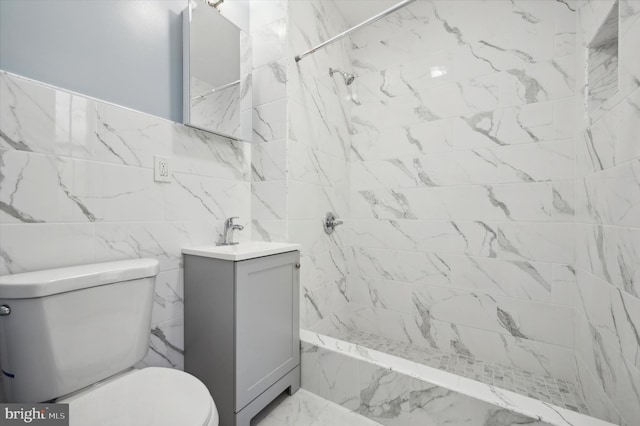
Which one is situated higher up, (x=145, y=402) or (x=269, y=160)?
(x=269, y=160)

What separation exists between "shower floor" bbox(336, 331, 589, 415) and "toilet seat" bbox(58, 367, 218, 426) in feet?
4.55

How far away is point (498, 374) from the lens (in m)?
1.58

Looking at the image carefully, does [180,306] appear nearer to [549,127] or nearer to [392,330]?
[392,330]

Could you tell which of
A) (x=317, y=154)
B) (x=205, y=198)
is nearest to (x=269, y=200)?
(x=205, y=198)

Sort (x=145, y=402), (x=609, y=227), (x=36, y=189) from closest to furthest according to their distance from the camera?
(x=145, y=402)
(x=36, y=189)
(x=609, y=227)

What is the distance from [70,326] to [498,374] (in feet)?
6.63

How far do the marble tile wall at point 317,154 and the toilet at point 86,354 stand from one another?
34.2 inches

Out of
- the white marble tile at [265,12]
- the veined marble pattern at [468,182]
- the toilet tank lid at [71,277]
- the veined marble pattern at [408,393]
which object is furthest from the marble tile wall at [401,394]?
the white marble tile at [265,12]

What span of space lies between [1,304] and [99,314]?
0.77ft

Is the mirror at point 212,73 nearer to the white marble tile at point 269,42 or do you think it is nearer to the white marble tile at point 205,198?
the white marble tile at point 269,42

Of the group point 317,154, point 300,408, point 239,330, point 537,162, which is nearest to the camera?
point 239,330

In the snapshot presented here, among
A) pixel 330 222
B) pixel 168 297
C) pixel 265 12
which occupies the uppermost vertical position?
pixel 265 12

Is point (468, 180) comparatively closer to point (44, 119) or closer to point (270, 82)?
point (270, 82)

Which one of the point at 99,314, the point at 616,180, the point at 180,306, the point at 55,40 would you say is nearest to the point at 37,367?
the point at 99,314
